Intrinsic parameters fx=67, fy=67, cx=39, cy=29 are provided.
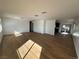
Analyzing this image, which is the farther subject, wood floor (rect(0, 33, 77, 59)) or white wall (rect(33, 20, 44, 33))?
white wall (rect(33, 20, 44, 33))

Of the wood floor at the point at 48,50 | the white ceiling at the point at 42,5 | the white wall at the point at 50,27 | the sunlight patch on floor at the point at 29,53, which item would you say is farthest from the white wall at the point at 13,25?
the sunlight patch on floor at the point at 29,53

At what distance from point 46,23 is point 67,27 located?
356 centimetres

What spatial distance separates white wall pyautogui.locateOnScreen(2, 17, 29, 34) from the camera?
7.71m

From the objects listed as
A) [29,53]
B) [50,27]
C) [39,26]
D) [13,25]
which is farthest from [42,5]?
[39,26]

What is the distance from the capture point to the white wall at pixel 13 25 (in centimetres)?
771

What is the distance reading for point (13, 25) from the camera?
860 centimetres

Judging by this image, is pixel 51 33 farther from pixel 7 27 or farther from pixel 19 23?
pixel 7 27

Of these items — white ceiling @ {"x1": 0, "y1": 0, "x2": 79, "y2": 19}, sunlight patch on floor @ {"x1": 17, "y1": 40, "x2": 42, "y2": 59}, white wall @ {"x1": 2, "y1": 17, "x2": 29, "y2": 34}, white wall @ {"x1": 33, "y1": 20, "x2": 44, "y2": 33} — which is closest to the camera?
white ceiling @ {"x1": 0, "y1": 0, "x2": 79, "y2": 19}

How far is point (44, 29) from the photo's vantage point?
921 centimetres

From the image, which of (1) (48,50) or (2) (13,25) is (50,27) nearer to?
(2) (13,25)

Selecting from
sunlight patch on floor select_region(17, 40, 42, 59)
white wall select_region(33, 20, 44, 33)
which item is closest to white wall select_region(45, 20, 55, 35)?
white wall select_region(33, 20, 44, 33)

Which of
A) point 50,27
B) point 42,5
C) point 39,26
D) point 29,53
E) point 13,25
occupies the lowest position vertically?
point 29,53

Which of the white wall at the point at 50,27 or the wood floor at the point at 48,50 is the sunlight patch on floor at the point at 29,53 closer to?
the wood floor at the point at 48,50

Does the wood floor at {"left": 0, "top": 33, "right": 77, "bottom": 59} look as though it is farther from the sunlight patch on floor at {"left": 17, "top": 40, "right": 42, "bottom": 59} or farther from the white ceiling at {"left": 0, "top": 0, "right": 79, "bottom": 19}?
the white ceiling at {"left": 0, "top": 0, "right": 79, "bottom": 19}
